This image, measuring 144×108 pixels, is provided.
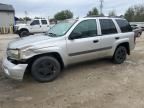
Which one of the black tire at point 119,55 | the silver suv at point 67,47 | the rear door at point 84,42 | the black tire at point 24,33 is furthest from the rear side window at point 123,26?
the black tire at point 24,33

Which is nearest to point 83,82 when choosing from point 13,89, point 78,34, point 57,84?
point 57,84

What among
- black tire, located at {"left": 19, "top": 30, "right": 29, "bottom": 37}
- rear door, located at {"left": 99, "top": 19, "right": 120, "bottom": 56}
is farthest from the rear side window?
black tire, located at {"left": 19, "top": 30, "right": 29, "bottom": 37}

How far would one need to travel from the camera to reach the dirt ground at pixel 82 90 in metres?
4.48

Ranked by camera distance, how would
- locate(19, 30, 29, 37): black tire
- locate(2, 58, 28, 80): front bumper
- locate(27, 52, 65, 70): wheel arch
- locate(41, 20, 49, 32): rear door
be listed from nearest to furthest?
locate(2, 58, 28, 80): front bumper, locate(27, 52, 65, 70): wheel arch, locate(19, 30, 29, 37): black tire, locate(41, 20, 49, 32): rear door

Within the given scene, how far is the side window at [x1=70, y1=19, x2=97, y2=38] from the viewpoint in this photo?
627cm

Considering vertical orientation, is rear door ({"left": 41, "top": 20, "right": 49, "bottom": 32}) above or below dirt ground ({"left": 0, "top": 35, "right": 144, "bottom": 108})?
above

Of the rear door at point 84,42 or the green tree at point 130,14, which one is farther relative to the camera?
the green tree at point 130,14

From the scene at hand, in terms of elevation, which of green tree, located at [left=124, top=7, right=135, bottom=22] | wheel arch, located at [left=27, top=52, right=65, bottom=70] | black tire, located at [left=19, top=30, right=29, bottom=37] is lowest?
wheel arch, located at [left=27, top=52, right=65, bottom=70]

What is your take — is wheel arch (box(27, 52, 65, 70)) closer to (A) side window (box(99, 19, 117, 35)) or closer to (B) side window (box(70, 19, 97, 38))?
(B) side window (box(70, 19, 97, 38))

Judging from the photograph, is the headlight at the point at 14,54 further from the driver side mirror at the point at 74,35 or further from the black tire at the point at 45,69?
the driver side mirror at the point at 74,35

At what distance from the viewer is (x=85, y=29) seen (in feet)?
21.5

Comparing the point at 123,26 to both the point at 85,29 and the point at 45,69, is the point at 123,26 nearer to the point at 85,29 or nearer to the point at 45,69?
the point at 85,29

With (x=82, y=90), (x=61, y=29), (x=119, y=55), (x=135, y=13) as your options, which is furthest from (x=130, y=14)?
(x=82, y=90)

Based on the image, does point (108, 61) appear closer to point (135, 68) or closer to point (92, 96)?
point (135, 68)
